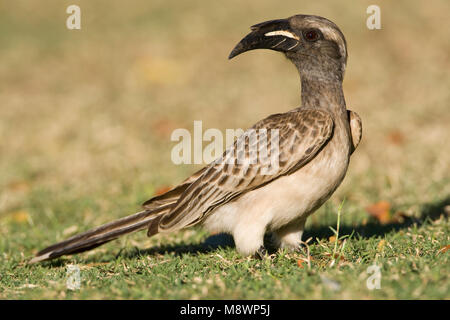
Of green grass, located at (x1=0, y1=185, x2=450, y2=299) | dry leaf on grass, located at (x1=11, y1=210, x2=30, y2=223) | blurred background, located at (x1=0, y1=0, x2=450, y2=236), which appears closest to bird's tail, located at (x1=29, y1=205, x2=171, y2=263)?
green grass, located at (x1=0, y1=185, x2=450, y2=299)

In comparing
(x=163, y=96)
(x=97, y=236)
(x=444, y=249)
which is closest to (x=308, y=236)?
(x=444, y=249)

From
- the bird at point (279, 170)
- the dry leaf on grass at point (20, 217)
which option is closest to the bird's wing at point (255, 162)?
the bird at point (279, 170)

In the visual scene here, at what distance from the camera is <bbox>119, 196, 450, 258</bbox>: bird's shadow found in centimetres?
539

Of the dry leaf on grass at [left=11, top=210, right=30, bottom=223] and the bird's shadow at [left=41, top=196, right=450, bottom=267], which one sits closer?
the bird's shadow at [left=41, top=196, right=450, bottom=267]

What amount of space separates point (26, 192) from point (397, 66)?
7.55 metres

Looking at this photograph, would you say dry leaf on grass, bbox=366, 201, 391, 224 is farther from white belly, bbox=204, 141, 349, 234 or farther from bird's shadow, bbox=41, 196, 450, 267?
white belly, bbox=204, 141, 349, 234

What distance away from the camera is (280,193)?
15.1ft

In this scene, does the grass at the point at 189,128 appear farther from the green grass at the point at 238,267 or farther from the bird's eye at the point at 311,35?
the bird's eye at the point at 311,35

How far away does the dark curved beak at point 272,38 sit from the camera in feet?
16.2

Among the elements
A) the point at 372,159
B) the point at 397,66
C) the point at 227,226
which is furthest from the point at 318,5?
the point at 227,226

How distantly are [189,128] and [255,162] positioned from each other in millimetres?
5551

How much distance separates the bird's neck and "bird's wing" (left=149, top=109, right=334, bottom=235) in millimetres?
134

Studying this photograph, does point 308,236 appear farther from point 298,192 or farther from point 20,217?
point 20,217
